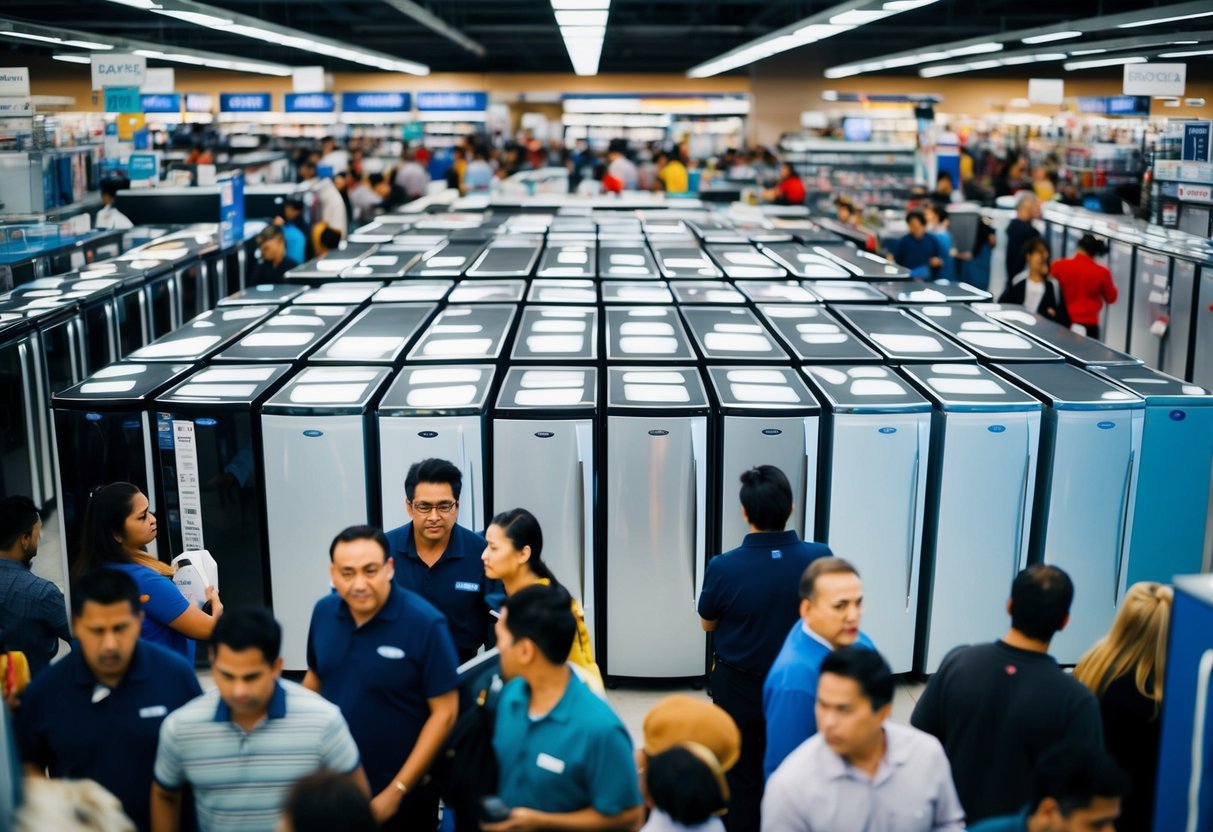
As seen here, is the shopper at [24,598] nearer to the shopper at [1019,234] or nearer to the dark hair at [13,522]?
the dark hair at [13,522]

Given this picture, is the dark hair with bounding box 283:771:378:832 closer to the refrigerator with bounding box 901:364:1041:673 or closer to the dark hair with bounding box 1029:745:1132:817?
the dark hair with bounding box 1029:745:1132:817

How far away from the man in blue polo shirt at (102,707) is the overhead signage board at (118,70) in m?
13.0

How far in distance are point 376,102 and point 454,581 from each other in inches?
970

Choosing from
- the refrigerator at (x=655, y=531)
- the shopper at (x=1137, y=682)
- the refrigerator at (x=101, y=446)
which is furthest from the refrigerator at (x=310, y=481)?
the shopper at (x=1137, y=682)

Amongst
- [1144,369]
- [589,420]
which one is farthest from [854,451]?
[1144,369]

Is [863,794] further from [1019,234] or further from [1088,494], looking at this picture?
[1019,234]

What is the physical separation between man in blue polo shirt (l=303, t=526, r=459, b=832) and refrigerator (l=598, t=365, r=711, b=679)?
7.02ft

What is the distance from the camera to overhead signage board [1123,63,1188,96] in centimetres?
1352

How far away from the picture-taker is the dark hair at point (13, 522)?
4.02 metres

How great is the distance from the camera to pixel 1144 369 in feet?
20.6

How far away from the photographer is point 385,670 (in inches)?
128

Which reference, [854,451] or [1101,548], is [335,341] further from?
[1101,548]

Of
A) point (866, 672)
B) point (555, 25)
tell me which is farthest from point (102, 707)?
point (555, 25)

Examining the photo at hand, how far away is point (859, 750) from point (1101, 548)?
347 cm
